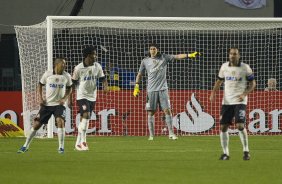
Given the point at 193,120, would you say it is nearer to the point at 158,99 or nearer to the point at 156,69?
the point at 158,99

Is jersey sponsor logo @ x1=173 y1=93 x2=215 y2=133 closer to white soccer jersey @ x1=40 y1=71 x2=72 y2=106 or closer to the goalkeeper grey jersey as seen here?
the goalkeeper grey jersey

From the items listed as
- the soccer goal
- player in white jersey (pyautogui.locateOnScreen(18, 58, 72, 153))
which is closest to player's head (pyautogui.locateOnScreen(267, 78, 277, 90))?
the soccer goal

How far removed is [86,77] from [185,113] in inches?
317

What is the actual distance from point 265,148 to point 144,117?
7516 millimetres

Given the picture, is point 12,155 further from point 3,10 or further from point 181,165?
point 3,10

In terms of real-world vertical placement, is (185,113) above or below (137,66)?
below

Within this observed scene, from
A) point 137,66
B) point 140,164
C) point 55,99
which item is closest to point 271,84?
point 137,66

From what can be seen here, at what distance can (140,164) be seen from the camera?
54.4 feet

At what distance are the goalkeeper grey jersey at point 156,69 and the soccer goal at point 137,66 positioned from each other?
7.64 feet

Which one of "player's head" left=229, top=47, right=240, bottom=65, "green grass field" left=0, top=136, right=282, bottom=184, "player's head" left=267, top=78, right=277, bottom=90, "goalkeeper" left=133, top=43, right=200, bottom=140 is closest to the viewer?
"green grass field" left=0, top=136, right=282, bottom=184

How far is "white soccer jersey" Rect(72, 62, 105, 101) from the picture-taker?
68.5ft

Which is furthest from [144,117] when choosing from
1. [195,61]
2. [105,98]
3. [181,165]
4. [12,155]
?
[181,165]

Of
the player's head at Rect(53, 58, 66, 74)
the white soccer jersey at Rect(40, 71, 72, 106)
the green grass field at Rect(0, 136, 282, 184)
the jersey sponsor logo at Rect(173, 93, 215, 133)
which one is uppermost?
the player's head at Rect(53, 58, 66, 74)

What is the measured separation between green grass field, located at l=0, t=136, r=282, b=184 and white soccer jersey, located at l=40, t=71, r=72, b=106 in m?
1.06
